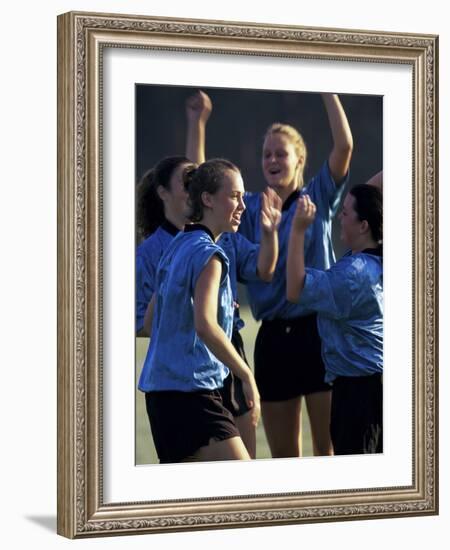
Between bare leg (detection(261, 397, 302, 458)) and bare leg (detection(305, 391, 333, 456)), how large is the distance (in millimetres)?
67

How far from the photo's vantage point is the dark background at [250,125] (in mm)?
6758

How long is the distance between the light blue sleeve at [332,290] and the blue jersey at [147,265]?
0.68 metres

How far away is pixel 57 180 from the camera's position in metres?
6.66

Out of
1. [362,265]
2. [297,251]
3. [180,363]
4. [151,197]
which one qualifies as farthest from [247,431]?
[151,197]

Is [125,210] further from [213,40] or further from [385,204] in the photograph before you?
[385,204]

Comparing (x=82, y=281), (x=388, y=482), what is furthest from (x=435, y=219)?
(x=82, y=281)

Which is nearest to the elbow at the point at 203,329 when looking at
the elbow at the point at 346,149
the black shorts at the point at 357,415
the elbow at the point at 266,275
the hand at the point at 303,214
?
the elbow at the point at 266,275

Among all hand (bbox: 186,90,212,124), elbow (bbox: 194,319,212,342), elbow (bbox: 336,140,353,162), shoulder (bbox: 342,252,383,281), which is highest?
hand (bbox: 186,90,212,124)

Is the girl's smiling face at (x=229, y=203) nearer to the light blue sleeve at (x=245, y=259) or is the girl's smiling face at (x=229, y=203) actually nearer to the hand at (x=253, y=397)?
the light blue sleeve at (x=245, y=259)

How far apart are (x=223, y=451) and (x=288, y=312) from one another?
2.15 feet

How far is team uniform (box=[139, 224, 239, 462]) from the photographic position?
6781 millimetres

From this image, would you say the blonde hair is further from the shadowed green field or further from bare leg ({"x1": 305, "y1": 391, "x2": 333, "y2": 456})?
bare leg ({"x1": 305, "y1": 391, "x2": 333, "y2": 456})

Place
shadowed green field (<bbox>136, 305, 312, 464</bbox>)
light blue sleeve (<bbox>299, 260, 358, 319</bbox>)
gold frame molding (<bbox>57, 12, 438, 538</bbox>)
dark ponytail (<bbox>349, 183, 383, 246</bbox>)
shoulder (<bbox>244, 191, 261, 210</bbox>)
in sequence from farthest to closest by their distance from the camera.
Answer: dark ponytail (<bbox>349, 183, 383, 246</bbox>) < light blue sleeve (<bbox>299, 260, 358, 319</bbox>) < shoulder (<bbox>244, 191, 261, 210</bbox>) < shadowed green field (<bbox>136, 305, 312, 464</bbox>) < gold frame molding (<bbox>57, 12, 438, 538</bbox>)

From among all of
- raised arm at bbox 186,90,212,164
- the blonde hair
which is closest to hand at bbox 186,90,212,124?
raised arm at bbox 186,90,212,164
